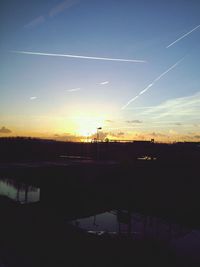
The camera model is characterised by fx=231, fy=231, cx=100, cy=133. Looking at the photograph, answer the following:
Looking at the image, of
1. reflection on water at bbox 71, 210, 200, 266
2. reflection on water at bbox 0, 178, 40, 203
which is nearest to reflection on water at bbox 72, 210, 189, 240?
reflection on water at bbox 71, 210, 200, 266

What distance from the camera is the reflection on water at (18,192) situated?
37.4 metres

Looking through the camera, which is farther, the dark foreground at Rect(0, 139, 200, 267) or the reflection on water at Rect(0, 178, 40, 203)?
the reflection on water at Rect(0, 178, 40, 203)

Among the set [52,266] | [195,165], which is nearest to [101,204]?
[195,165]

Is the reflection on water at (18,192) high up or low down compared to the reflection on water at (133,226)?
down

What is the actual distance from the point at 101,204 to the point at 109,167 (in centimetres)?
557

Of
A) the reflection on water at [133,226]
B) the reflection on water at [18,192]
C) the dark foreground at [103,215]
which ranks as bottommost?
the reflection on water at [18,192]

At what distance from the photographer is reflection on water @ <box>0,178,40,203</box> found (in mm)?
37375

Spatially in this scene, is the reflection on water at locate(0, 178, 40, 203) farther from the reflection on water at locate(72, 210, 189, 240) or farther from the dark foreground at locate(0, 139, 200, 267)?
the reflection on water at locate(72, 210, 189, 240)

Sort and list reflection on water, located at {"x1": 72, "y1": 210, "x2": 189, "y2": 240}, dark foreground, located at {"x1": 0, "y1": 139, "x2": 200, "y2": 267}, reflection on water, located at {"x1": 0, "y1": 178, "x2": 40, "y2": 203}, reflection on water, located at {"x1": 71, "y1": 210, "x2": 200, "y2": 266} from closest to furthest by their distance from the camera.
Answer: dark foreground, located at {"x1": 0, "y1": 139, "x2": 200, "y2": 267}, reflection on water, located at {"x1": 71, "y1": 210, "x2": 200, "y2": 266}, reflection on water, located at {"x1": 72, "y1": 210, "x2": 189, "y2": 240}, reflection on water, located at {"x1": 0, "y1": 178, "x2": 40, "y2": 203}

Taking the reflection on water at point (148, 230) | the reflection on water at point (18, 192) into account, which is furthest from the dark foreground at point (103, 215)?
the reflection on water at point (18, 192)

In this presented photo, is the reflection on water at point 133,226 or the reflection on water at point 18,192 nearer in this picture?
the reflection on water at point 133,226

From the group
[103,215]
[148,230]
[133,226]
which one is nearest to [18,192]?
[103,215]

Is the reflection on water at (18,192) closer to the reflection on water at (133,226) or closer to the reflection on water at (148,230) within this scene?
the reflection on water at (133,226)

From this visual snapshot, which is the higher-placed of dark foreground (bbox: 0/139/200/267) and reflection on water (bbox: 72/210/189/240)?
dark foreground (bbox: 0/139/200/267)
